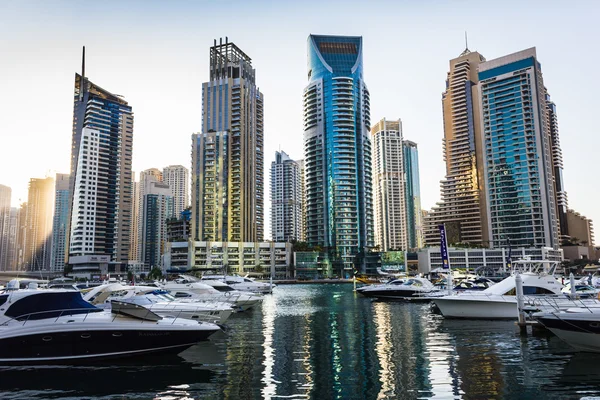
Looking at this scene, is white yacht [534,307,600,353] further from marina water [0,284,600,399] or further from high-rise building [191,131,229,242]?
high-rise building [191,131,229,242]

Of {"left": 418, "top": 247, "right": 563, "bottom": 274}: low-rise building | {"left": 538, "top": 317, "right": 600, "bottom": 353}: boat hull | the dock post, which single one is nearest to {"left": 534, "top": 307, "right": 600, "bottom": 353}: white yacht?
{"left": 538, "top": 317, "right": 600, "bottom": 353}: boat hull

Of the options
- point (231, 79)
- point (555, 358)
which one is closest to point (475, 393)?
point (555, 358)

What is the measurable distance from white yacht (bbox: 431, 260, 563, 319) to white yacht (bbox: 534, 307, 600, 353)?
10.6m

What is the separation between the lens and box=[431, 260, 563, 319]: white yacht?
29.8 m

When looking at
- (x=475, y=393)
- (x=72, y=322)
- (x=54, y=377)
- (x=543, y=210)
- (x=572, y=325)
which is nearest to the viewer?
(x=475, y=393)

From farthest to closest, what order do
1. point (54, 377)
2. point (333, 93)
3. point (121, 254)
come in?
point (121, 254) → point (333, 93) → point (54, 377)

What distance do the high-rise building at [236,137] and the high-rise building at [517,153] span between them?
316 ft

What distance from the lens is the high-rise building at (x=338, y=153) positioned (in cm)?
17675

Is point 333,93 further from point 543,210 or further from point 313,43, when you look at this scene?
point 543,210

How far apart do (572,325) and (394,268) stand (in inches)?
6545

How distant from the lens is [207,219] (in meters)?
173

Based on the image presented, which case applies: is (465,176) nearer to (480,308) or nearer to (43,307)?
(480,308)

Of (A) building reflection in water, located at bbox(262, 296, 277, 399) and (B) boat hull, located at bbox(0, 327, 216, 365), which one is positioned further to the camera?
(B) boat hull, located at bbox(0, 327, 216, 365)

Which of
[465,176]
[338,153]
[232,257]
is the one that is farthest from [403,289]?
[465,176]
